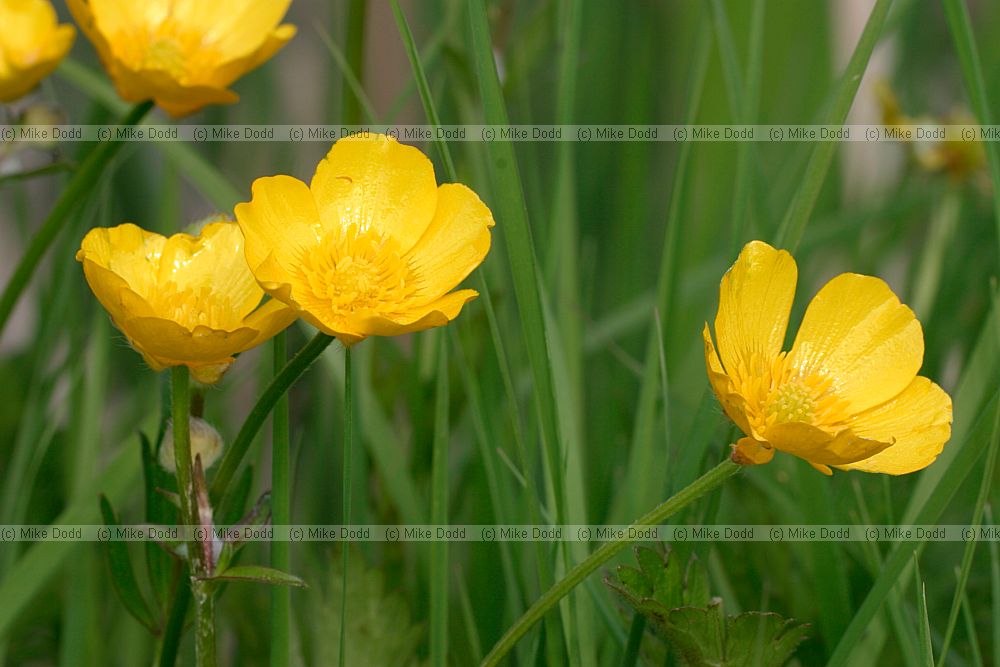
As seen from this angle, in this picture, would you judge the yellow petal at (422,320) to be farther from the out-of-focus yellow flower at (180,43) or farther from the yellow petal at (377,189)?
the out-of-focus yellow flower at (180,43)

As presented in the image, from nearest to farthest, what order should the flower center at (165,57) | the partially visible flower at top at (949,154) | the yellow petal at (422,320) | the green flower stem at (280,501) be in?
the yellow petal at (422,320), the green flower stem at (280,501), the flower center at (165,57), the partially visible flower at top at (949,154)

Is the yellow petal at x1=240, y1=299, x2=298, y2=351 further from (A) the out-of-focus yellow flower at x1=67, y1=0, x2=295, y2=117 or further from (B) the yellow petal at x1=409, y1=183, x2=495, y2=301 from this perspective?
(A) the out-of-focus yellow flower at x1=67, y1=0, x2=295, y2=117

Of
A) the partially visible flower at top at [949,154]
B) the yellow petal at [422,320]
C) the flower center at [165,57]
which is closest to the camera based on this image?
the yellow petal at [422,320]

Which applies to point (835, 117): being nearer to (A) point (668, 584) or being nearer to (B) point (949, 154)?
(A) point (668, 584)

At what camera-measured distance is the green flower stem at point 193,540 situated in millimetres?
487

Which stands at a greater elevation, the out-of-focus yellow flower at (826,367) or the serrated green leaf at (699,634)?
the out-of-focus yellow flower at (826,367)

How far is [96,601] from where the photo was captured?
897 mm

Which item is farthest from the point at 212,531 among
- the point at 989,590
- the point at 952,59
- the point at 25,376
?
the point at 952,59

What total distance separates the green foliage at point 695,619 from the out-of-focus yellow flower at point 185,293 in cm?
21

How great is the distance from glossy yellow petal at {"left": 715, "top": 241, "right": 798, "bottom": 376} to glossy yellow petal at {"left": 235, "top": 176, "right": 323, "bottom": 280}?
207 mm

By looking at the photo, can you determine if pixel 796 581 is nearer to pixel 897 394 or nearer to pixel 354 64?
pixel 897 394

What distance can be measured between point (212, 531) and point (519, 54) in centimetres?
62

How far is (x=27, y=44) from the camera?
0.69 meters

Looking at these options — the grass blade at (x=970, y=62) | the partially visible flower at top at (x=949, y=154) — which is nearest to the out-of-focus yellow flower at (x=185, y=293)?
the grass blade at (x=970, y=62)
